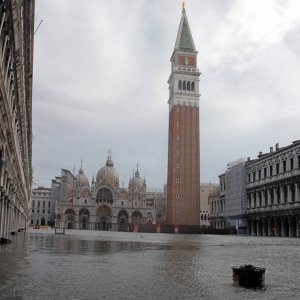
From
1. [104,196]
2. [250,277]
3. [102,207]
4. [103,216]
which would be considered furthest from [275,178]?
[104,196]

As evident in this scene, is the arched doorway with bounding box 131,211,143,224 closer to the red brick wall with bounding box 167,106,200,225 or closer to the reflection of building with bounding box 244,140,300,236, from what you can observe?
the red brick wall with bounding box 167,106,200,225

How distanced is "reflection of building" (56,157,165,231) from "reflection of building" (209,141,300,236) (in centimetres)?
3971

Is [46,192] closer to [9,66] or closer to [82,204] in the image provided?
[82,204]

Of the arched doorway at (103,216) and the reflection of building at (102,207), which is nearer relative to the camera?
the reflection of building at (102,207)

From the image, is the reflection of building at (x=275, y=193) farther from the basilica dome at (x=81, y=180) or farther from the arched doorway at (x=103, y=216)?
the basilica dome at (x=81, y=180)

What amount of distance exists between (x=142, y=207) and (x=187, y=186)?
3300 centimetres

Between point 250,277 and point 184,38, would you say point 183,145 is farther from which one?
point 250,277

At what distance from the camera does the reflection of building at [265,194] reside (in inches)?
2191

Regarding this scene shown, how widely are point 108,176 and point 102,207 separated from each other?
988 centimetres

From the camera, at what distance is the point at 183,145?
303 feet

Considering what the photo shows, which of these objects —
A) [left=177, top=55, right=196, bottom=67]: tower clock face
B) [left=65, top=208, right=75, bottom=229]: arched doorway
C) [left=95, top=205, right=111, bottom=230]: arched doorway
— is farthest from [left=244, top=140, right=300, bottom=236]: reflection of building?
[left=65, top=208, right=75, bottom=229]: arched doorway

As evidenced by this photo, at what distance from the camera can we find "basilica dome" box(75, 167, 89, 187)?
132 meters

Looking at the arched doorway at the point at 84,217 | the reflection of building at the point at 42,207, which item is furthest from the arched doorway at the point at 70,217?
the reflection of building at the point at 42,207

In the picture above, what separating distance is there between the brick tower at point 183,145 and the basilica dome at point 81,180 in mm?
45305
